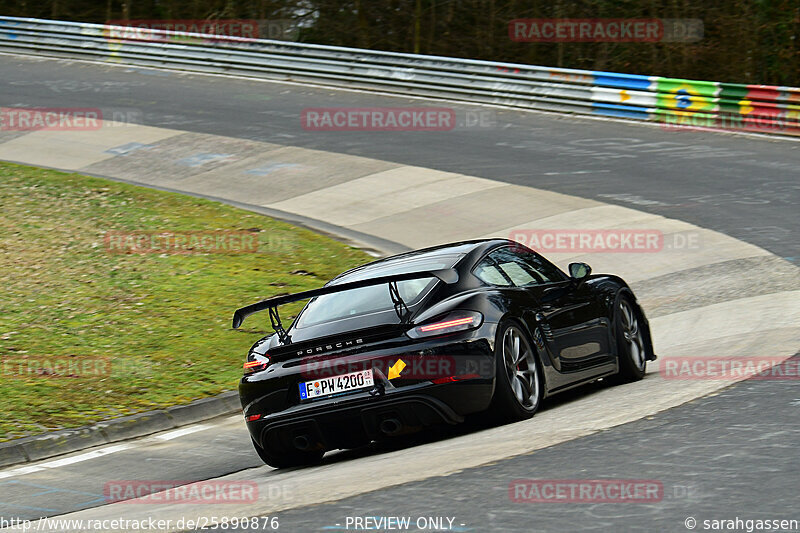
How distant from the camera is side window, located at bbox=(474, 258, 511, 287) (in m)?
7.84

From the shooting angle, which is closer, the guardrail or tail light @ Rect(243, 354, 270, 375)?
tail light @ Rect(243, 354, 270, 375)

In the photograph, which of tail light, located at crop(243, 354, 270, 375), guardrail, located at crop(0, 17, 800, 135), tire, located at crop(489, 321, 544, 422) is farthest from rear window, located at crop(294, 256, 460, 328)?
guardrail, located at crop(0, 17, 800, 135)

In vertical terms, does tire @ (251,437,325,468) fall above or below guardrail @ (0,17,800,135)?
below

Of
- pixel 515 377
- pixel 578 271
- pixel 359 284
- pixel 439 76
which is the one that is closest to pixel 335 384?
pixel 359 284

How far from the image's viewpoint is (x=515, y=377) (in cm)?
744

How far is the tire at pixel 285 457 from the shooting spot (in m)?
7.50

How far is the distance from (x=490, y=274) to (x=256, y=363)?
1.73m

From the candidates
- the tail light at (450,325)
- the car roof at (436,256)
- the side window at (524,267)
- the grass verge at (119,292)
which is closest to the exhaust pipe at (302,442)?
the tail light at (450,325)

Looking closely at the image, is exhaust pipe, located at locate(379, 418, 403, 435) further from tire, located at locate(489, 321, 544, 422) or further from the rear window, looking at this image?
the rear window

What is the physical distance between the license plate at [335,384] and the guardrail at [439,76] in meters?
17.1

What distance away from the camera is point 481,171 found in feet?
67.1

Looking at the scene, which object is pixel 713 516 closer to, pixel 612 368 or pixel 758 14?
pixel 612 368

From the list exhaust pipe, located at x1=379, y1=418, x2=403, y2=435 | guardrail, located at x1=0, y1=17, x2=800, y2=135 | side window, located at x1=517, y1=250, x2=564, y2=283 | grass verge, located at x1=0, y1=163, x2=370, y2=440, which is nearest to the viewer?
exhaust pipe, located at x1=379, y1=418, x2=403, y2=435

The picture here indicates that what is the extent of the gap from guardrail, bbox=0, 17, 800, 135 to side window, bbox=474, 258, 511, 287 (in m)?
15.7
